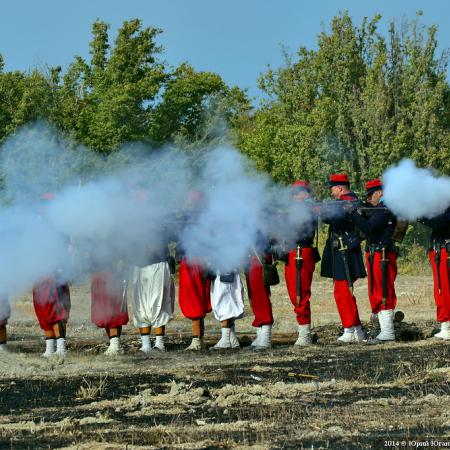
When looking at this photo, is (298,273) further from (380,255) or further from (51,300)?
(51,300)

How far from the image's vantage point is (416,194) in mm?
14062

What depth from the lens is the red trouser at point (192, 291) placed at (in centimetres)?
1505

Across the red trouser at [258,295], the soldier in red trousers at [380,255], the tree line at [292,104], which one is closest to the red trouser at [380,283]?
the soldier in red trousers at [380,255]

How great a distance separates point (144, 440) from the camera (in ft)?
26.8

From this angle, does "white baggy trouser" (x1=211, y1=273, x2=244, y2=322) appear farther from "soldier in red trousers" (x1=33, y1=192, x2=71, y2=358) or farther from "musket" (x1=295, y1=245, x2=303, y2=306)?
"soldier in red trousers" (x1=33, y1=192, x2=71, y2=358)

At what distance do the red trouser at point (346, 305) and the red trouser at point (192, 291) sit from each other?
1779 mm

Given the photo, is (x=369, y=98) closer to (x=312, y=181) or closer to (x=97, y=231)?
(x=312, y=181)

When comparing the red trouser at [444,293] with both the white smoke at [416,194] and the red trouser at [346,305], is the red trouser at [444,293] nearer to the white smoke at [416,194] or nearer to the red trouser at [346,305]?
the white smoke at [416,194]

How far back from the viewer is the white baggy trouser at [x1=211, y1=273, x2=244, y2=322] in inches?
590

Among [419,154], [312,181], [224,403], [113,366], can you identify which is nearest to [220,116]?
[312,181]

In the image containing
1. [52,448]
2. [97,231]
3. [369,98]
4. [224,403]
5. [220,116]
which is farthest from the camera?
[369,98]

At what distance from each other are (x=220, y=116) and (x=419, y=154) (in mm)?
6430

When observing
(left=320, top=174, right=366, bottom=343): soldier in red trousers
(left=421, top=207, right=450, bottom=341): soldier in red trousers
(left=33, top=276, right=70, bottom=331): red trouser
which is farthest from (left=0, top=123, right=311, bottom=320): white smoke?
(left=421, top=207, right=450, bottom=341): soldier in red trousers

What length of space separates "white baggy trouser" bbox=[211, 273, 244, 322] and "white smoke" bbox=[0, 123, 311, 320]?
24 centimetres
